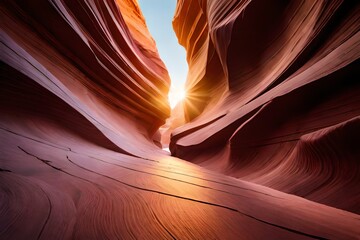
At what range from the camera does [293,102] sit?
A: 2.04 metres

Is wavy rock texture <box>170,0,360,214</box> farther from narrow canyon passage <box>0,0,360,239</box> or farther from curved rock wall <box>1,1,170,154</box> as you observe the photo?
curved rock wall <box>1,1,170,154</box>

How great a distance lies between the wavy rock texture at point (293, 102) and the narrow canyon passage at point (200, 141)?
12 millimetres

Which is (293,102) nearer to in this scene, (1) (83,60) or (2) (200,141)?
(2) (200,141)

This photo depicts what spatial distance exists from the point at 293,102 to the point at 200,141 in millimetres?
1852

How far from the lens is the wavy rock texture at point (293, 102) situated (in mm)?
1416

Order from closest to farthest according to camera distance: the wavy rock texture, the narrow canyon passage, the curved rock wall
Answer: the narrow canyon passage, the wavy rock texture, the curved rock wall

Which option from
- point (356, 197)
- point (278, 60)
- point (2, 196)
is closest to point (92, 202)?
point (2, 196)

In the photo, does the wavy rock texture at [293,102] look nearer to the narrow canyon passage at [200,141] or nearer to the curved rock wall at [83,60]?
the narrow canyon passage at [200,141]

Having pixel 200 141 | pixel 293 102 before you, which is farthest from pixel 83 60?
pixel 293 102

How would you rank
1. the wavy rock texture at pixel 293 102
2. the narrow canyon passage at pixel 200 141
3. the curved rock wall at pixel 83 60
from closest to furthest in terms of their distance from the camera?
the narrow canyon passage at pixel 200 141
the wavy rock texture at pixel 293 102
the curved rock wall at pixel 83 60

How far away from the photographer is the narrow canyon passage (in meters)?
0.74

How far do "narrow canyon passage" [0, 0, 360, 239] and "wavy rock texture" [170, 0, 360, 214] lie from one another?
12mm

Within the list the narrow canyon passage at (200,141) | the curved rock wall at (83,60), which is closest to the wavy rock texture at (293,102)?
the narrow canyon passage at (200,141)

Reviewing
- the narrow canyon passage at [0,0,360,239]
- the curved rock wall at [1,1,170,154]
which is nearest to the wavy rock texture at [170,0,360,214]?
the narrow canyon passage at [0,0,360,239]
